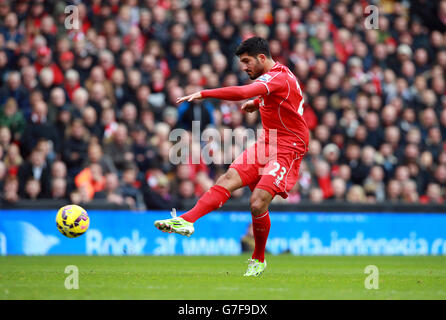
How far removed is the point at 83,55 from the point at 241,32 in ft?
12.5

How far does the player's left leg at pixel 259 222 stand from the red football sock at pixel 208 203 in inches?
13.6

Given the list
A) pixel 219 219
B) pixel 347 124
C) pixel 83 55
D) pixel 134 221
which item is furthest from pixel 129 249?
pixel 347 124

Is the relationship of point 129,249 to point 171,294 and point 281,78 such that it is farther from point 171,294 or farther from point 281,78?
point 171,294

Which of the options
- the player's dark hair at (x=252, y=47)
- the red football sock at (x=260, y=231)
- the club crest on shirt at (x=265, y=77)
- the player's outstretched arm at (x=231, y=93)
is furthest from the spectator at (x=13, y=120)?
the player's outstretched arm at (x=231, y=93)

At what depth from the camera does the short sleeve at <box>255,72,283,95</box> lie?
27.7 ft

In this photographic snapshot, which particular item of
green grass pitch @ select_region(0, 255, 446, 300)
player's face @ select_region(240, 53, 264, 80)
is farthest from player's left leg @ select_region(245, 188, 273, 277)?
player's face @ select_region(240, 53, 264, 80)

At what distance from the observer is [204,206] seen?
8.53 meters

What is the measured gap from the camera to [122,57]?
15.8 m

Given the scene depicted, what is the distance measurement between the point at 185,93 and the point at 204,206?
7.61 meters

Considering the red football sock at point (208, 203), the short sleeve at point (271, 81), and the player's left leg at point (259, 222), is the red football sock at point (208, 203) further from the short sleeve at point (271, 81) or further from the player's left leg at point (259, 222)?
the short sleeve at point (271, 81)

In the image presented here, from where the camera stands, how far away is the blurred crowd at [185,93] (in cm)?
1425

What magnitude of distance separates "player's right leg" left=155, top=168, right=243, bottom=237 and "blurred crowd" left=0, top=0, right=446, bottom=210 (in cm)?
553

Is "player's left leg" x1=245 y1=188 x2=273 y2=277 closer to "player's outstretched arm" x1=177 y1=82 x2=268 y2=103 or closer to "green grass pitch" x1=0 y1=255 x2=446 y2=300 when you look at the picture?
"green grass pitch" x1=0 y1=255 x2=446 y2=300
